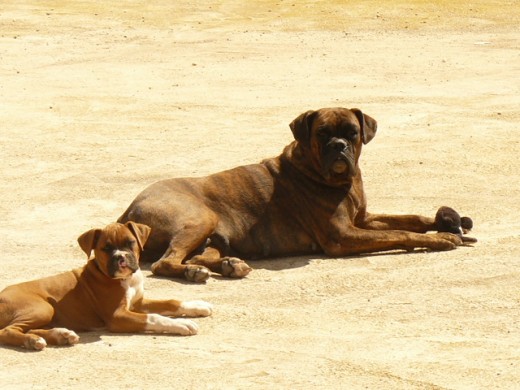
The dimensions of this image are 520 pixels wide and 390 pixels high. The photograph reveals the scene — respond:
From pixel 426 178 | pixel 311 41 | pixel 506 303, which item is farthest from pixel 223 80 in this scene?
pixel 506 303

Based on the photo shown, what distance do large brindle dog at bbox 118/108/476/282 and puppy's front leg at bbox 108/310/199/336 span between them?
6.87 ft

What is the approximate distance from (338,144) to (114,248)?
3007 millimetres

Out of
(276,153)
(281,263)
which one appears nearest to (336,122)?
(281,263)

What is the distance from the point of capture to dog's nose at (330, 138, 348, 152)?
12773 millimetres

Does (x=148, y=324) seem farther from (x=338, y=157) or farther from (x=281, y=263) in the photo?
(x=338, y=157)

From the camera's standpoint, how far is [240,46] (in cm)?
2370

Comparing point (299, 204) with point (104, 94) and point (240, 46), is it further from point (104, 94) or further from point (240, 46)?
point (240, 46)

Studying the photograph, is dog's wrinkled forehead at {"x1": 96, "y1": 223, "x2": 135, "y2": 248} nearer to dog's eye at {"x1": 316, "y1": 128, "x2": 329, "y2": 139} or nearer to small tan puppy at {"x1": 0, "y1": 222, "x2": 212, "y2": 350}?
small tan puppy at {"x1": 0, "y1": 222, "x2": 212, "y2": 350}

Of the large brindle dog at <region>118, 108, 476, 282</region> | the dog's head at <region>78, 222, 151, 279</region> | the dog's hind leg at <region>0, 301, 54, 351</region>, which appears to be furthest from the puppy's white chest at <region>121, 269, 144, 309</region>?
the large brindle dog at <region>118, 108, 476, 282</region>

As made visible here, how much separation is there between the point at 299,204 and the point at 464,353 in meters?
3.47

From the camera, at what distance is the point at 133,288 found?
34.4 feet

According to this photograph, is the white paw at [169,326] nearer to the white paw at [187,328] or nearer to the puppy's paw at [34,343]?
the white paw at [187,328]

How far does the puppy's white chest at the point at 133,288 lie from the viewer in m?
10.4

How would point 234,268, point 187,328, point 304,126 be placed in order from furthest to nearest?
point 304,126 → point 234,268 → point 187,328
